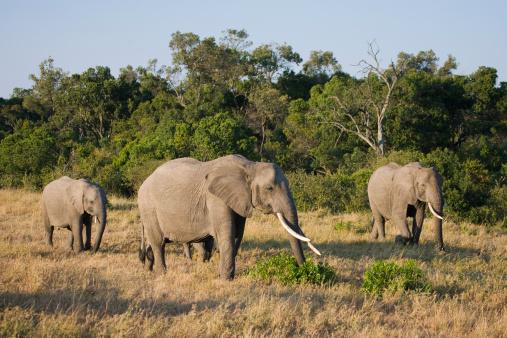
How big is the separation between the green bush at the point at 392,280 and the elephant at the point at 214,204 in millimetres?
1019

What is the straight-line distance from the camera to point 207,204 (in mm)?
9492

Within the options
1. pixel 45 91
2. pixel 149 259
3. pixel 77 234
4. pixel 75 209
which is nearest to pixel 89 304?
pixel 149 259

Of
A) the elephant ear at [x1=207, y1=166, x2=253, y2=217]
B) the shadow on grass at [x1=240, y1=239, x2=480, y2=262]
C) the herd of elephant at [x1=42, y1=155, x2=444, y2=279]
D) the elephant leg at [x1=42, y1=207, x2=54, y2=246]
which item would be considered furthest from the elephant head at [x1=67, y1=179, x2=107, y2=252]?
the elephant ear at [x1=207, y1=166, x2=253, y2=217]

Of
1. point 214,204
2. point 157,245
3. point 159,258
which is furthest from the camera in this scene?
point 157,245

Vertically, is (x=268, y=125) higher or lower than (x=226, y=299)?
higher

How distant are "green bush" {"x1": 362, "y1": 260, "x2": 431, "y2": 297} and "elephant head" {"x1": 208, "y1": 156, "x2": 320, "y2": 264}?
41.2 inches

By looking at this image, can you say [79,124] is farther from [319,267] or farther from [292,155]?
[319,267]

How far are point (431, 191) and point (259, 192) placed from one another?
581cm

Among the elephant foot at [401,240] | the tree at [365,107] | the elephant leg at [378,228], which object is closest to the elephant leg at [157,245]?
the elephant foot at [401,240]

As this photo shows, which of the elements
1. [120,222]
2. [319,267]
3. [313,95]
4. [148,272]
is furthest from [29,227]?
[313,95]

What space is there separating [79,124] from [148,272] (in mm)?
33133

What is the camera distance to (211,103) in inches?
1571

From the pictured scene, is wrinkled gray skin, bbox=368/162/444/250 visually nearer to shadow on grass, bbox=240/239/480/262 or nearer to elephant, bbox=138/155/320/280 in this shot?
shadow on grass, bbox=240/239/480/262

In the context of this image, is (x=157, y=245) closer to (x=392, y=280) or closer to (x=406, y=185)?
(x=392, y=280)
